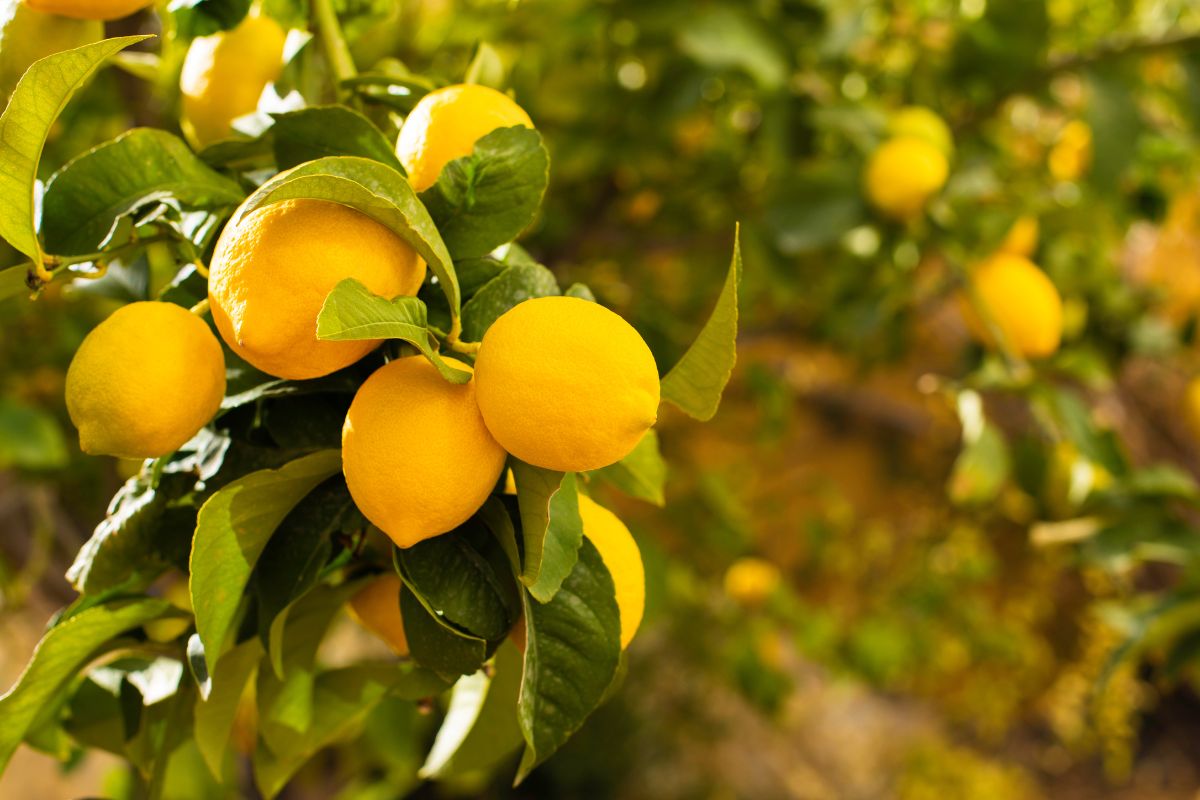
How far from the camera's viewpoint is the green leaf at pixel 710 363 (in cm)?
23

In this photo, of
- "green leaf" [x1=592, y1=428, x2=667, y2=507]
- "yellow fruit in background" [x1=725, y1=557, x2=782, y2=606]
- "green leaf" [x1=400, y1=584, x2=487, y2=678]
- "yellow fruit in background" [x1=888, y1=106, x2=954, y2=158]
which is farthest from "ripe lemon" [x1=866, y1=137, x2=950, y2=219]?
"yellow fruit in background" [x1=725, y1=557, x2=782, y2=606]

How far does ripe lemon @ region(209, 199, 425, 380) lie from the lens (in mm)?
234

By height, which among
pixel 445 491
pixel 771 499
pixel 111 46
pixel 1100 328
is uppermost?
pixel 111 46

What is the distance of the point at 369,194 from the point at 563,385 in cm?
7

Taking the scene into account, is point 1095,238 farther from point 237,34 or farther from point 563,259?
point 237,34

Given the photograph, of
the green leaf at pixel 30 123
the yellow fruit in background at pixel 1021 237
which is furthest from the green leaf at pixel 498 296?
the yellow fruit in background at pixel 1021 237

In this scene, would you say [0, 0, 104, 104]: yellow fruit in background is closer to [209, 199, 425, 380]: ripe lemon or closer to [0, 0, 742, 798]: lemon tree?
[0, 0, 742, 798]: lemon tree

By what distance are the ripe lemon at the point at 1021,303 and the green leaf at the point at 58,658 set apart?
1.76 feet

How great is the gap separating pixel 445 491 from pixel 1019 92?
0.72 m

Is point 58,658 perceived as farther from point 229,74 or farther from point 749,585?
point 749,585

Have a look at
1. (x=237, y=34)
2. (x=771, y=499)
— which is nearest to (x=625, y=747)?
(x=771, y=499)

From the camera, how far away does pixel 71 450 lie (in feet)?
2.94

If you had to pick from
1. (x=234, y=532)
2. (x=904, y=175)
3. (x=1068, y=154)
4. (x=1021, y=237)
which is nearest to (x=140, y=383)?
(x=234, y=532)

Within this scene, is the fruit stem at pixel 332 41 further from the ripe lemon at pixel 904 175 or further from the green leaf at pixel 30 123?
the ripe lemon at pixel 904 175
